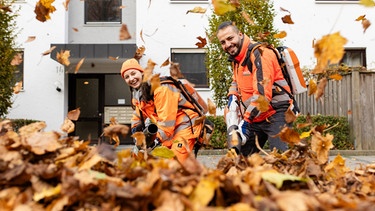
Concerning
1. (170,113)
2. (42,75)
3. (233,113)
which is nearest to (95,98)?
(42,75)

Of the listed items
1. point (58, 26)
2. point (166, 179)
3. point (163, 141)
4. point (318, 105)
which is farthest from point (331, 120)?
point (166, 179)

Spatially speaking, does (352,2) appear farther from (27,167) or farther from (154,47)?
(27,167)

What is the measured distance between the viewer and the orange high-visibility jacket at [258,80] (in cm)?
377

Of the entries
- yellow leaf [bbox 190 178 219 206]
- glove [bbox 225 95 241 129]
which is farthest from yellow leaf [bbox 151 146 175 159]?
glove [bbox 225 95 241 129]

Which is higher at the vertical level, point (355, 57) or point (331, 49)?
point (355, 57)

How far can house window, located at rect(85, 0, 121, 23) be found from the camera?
1596 centimetres

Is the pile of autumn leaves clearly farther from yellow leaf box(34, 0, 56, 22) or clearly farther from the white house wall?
the white house wall

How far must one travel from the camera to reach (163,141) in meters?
3.72

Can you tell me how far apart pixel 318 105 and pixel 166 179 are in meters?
11.4

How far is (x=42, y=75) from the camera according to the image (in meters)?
14.9

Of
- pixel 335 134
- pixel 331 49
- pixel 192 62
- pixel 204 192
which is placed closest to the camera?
pixel 204 192

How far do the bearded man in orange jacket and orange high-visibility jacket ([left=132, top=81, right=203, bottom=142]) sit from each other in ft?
1.38

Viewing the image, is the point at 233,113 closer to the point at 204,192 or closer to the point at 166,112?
the point at 166,112

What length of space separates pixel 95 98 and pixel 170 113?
1320 centimetres
